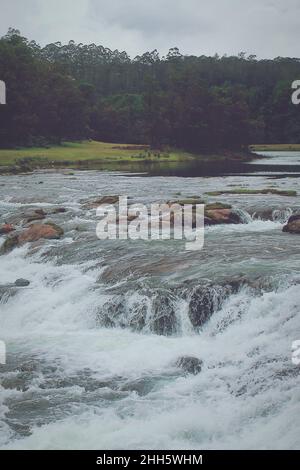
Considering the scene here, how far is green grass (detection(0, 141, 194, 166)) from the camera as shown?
62919 mm

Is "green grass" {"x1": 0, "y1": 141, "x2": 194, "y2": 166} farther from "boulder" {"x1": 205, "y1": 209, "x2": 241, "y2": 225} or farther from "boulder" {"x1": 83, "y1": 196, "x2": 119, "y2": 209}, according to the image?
"boulder" {"x1": 205, "y1": 209, "x2": 241, "y2": 225}

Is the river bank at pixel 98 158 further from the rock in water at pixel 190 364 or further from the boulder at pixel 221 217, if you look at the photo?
the rock in water at pixel 190 364

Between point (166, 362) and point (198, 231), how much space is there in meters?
10.2

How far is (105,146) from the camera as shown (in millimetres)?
82688

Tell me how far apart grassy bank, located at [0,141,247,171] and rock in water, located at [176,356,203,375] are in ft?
150

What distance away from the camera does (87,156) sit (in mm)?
68188

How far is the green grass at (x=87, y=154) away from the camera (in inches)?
2477

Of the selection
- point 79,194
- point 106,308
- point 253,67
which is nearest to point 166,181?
point 79,194

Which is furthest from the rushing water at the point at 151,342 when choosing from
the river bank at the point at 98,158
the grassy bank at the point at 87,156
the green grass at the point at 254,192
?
the grassy bank at the point at 87,156

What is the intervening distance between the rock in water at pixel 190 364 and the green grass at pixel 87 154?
49.7 m

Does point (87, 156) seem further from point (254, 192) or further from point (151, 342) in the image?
point (151, 342)
